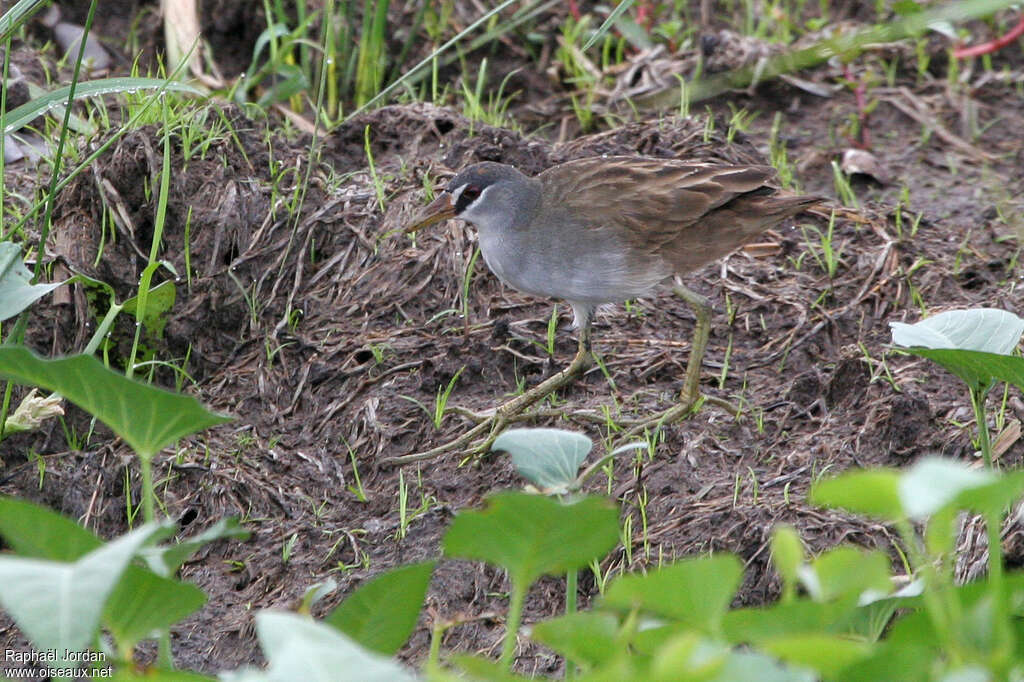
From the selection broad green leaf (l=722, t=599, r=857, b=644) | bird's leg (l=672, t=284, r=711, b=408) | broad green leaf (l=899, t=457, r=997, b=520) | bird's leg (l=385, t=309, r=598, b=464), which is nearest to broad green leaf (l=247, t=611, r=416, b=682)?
broad green leaf (l=722, t=599, r=857, b=644)

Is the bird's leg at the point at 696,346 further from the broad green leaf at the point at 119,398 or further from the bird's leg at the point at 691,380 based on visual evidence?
the broad green leaf at the point at 119,398

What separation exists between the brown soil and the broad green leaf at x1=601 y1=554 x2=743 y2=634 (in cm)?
144

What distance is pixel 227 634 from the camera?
3.47 m

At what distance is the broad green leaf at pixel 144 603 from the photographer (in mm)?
2102

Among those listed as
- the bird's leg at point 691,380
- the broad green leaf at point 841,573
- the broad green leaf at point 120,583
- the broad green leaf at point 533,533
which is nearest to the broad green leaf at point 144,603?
the broad green leaf at point 120,583

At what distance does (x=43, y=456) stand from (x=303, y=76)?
2.04 m

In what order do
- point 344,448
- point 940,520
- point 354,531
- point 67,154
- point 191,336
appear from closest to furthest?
point 940,520 → point 354,531 → point 344,448 → point 191,336 → point 67,154

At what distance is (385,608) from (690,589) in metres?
0.63

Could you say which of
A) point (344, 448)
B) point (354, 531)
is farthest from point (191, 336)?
point (354, 531)

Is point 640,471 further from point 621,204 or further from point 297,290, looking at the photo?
point 297,290

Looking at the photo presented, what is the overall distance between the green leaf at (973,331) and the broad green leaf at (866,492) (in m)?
0.93

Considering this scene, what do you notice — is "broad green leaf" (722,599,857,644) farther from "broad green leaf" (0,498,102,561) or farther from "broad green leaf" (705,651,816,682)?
"broad green leaf" (0,498,102,561)

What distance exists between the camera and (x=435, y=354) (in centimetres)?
436

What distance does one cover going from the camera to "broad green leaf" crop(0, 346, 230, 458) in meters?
2.26
